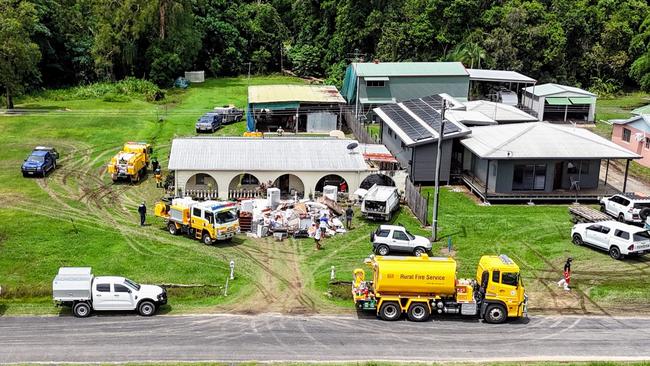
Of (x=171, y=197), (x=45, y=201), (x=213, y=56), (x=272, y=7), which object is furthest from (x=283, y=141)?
(x=272, y=7)

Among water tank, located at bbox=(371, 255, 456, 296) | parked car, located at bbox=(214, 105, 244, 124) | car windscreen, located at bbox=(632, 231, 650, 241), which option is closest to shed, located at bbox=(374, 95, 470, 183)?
car windscreen, located at bbox=(632, 231, 650, 241)

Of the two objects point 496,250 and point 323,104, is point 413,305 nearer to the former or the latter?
point 496,250

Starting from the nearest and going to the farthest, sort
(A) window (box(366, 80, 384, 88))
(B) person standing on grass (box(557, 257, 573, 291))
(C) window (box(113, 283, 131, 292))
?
(C) window (box(113, 283, 131, 292))
(B) person standing on grass (box(557, 257, 573, 291))
(A) window (box(366, 80, 384, 88))

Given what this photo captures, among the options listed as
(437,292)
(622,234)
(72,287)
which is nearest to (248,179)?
(72,287)

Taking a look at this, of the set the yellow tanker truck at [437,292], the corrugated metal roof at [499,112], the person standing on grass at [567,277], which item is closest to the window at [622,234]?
the person standing on grass at [567,277]

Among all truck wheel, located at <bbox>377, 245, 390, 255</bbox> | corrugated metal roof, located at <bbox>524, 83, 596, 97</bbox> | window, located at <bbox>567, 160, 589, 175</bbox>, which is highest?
corrugated metal roof, located at <bbox>524, 83, 596, 97</bbox>

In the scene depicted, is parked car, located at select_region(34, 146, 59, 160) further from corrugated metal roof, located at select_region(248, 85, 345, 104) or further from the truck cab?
the truck cab
